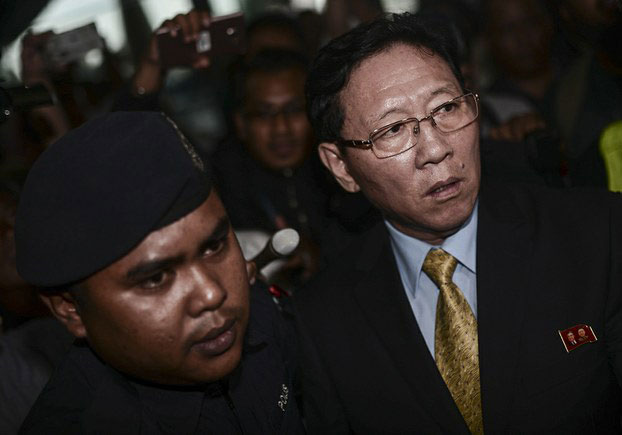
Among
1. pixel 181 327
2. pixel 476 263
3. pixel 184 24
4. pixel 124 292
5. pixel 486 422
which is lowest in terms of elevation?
pixel 486 422

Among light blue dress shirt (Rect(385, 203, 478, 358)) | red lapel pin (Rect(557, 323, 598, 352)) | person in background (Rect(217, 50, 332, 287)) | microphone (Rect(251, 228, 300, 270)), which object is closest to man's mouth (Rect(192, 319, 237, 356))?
microphone (Rect(251, 228, 300, 270))

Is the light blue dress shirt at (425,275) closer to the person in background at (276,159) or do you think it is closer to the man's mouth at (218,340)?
the man's mouth at (218,340)

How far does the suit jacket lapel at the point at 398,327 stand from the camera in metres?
1.75

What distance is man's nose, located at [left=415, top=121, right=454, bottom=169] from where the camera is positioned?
1.70 metres

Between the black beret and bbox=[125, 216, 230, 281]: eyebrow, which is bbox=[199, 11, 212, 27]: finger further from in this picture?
bbox=[125, 216, 230, 281]: eyebrow

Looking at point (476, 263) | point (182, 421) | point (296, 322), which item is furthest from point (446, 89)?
point (182, 421)

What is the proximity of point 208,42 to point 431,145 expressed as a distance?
1.48m

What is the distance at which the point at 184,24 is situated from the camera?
2.64m

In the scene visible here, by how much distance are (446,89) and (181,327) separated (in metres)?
1.10

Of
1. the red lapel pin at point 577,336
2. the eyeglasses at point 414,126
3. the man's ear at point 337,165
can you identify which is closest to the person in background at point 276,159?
the man's ear at point 337,165

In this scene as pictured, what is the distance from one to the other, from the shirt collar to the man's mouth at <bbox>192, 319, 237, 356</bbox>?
78 cm

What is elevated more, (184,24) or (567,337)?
(184,24)

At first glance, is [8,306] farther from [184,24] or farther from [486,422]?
[486,422]

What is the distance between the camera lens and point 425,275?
1.93 m
